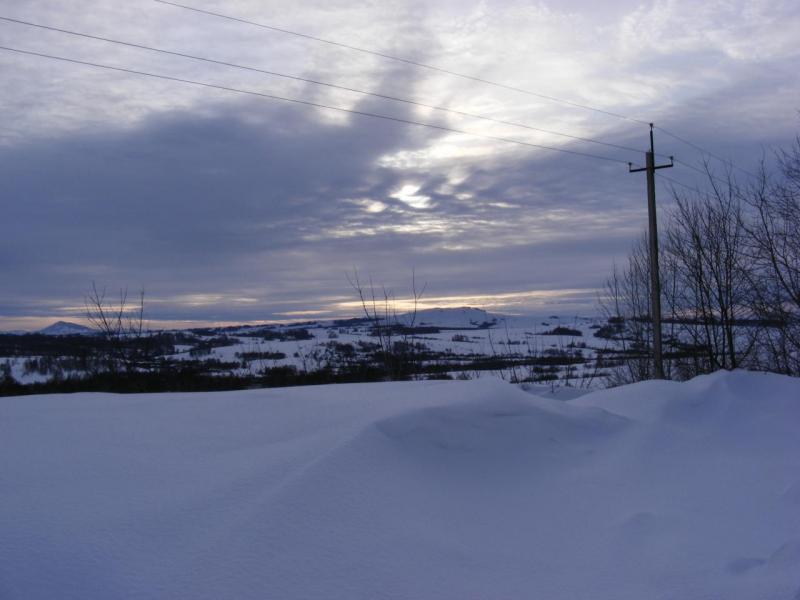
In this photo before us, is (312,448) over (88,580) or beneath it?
over

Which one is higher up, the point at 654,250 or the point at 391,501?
the point at 654,250

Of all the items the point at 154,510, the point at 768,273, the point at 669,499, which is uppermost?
the point at 768,273

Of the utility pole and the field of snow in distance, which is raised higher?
the utility pole

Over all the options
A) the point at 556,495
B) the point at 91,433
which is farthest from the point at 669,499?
the point at 91,433

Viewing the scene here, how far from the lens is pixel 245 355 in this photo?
705 inches

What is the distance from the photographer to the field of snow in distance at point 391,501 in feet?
8.34

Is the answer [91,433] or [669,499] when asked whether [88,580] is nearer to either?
[91,433]

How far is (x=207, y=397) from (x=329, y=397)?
1259 mm

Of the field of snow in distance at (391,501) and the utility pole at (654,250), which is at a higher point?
the utility pole at (654,250)

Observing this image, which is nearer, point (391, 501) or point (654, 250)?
point (391, 501)

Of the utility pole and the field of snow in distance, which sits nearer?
the field of snow in distance

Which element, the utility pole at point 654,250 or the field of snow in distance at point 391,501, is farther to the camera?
the utility pole at point 654,250

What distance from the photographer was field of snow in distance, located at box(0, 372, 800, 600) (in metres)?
2.54

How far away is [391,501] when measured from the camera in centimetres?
322
